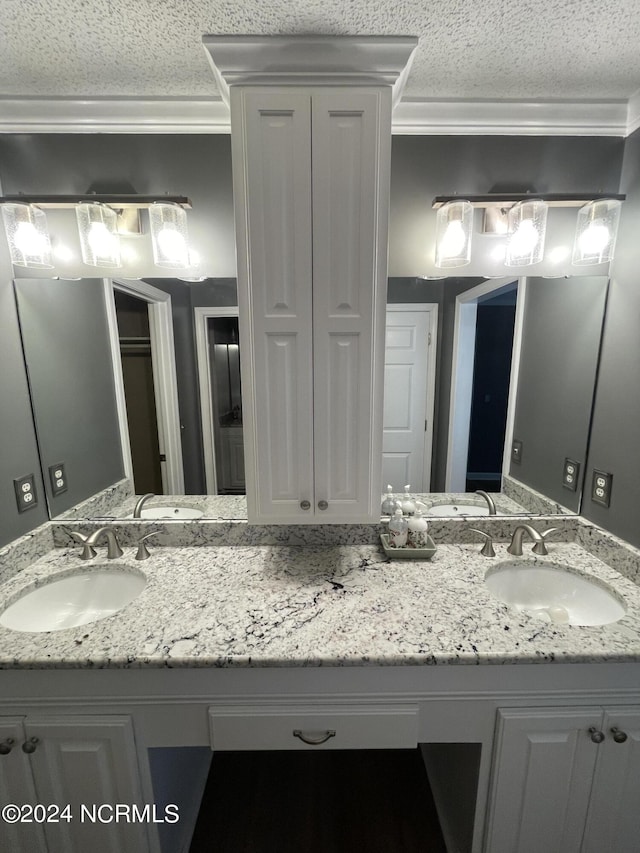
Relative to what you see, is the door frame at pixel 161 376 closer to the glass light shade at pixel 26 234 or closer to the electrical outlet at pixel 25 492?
the glass light shade at pixel 26 234

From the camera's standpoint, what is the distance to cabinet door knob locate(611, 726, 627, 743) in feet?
2.91

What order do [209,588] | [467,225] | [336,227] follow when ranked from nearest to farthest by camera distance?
1. [336,227]
2. [209,588]
3. [467,225]

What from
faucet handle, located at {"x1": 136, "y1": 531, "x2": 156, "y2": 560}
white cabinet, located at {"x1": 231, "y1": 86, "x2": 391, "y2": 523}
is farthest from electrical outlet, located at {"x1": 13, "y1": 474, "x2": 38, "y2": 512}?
white cabinet, located at {"x1": 231, "y1": 86, "x2": 391, "y2": 523}

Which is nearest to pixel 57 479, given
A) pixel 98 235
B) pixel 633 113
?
pixel 98 235

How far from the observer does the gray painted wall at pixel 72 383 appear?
4.21 feet

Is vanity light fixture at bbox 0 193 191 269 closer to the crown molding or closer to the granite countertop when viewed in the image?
the crown molding

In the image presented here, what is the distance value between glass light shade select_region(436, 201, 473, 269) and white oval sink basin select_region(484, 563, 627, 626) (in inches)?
44.5

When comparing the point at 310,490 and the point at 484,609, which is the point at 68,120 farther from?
the point at 484,609

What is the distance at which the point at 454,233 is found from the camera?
1.21 meters

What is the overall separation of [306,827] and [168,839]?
1.59ft

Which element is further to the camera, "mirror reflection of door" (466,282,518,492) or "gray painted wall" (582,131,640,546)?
"mirror reflection of door" (466,282,518,492)

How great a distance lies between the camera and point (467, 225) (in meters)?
1.21

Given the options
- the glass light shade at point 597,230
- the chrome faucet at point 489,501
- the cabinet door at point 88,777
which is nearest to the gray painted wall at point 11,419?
the cabinet door at point 88,777

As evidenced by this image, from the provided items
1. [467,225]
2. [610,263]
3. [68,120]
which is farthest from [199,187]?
[610,263]
